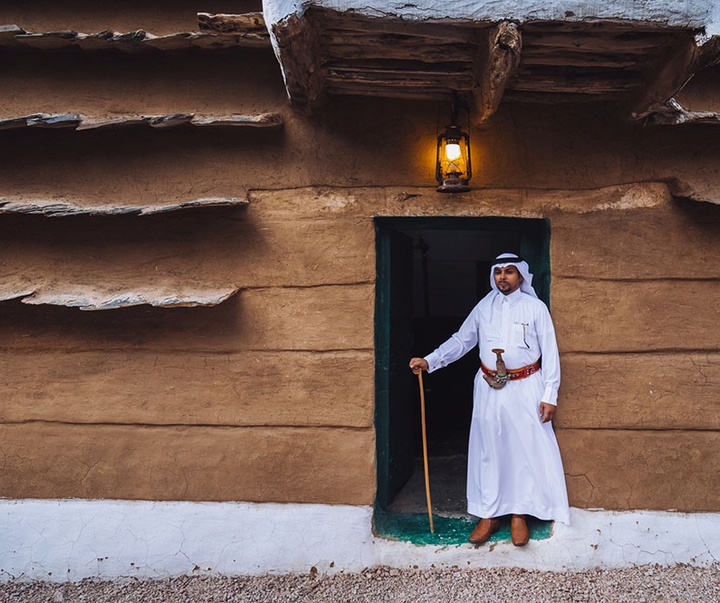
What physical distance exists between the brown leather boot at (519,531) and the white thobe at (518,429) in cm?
6

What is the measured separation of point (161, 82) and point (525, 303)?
2.96m

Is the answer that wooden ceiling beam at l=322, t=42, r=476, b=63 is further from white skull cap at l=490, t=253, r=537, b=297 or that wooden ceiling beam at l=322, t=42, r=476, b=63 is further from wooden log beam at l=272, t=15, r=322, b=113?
white skull cap at l=490, t=253, r=537, b=297

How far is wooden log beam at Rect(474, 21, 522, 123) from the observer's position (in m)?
2.97

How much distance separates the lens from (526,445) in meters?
3.90

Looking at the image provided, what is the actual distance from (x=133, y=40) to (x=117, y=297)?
1.66 meters

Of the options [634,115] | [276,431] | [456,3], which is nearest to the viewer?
[456,3]

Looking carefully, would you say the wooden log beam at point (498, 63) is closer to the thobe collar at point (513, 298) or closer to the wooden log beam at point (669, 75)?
the wooden log beam at point (669, 75)

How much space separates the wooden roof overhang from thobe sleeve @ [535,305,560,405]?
1397 mm

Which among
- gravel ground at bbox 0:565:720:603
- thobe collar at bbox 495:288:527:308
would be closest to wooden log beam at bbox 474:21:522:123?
thobe collar at bbox 495:288:527:308

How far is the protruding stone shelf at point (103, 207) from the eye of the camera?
3773mm

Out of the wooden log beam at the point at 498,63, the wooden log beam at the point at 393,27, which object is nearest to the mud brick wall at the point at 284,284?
the wooden log beam at the point at 498,63

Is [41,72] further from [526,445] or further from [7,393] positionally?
[526,445]

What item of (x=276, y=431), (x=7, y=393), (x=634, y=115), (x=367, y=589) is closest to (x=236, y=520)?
(x=276, y=431)

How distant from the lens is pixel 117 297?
3.82 metres
